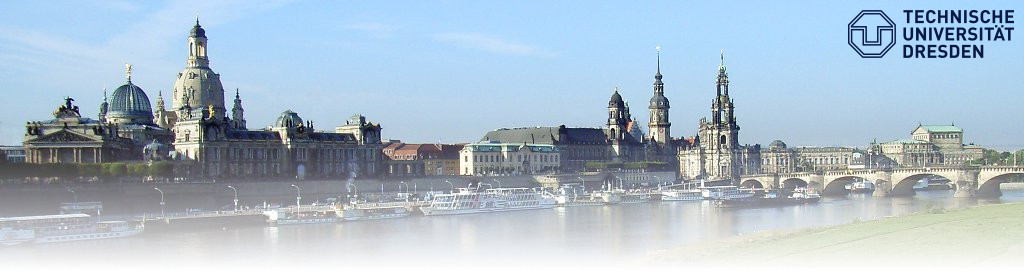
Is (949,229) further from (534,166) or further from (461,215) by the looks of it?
(534,166)

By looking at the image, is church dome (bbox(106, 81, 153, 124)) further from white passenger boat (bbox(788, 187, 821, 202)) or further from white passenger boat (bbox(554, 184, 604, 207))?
white passenger boat (bbox(788, 187, 821, 202))

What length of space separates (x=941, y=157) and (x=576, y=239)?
375 feet

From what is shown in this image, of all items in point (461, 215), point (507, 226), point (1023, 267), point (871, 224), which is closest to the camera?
point (1023, 267)

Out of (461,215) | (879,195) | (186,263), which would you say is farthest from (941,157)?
(186,263)

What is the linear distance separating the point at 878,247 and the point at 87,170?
51.6 m

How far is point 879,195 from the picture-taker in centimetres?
10194

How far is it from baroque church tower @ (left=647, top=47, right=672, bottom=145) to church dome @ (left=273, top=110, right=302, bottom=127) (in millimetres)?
53798

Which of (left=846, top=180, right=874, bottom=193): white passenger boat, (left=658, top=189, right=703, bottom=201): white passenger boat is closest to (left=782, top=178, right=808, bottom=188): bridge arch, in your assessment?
(left=846, top=180, right=874, bottom=193): white passenger boat

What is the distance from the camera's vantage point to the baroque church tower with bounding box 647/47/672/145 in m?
143

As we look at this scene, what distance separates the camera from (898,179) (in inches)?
4040

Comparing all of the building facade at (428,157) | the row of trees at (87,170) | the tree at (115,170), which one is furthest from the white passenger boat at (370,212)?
the building facade at (428,157)

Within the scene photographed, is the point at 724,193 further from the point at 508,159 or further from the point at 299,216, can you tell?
the point at 299,216

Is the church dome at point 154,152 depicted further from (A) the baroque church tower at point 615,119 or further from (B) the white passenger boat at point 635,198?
(A) the baroque church tower at point 615,119

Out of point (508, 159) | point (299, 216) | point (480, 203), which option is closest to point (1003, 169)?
point (480, 203)
